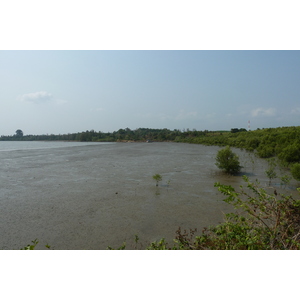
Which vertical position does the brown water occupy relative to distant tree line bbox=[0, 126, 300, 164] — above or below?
below

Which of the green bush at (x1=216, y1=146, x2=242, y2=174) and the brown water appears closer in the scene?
the brown water

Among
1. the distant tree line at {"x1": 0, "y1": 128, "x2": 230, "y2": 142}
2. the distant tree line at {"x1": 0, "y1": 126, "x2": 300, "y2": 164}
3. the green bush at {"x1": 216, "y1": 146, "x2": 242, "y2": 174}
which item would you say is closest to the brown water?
the green bush at {"x1": 216, "y1": 146, "x2": 242, "y2": 174}

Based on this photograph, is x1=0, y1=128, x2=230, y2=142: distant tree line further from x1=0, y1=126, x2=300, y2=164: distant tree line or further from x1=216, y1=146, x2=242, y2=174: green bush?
x1=216, y1=146, x2=242, y2=174: green bush

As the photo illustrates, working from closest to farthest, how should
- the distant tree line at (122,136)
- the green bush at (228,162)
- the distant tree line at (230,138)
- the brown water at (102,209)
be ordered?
the brown water at (102,209) → the green bush at (228,162) → the distant tree line at (230,138) → the distant tree line at (122,136)

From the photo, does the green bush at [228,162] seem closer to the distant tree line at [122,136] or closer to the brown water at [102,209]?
the brown water at [102,209]

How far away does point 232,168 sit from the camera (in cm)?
1273

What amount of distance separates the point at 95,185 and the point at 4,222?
4.36 meters

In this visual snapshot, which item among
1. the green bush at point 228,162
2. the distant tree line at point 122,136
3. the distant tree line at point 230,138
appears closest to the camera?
the green bush at point 228,162

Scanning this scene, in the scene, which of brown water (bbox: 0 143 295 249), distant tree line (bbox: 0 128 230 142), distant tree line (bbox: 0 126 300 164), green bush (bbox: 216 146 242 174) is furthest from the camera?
distant tree line (bbox: 0 128 230 142)

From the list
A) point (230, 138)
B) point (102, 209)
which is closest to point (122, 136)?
point (230, 138)

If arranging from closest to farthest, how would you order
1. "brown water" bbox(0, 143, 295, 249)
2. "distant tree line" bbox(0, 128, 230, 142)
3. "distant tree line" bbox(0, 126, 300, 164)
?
"brown water" bbox(0, 143, 295, 249), "distant tree line" bbox(0, 126, 300, 164), "distant tree line" bbox(0, 128, 230, 142)

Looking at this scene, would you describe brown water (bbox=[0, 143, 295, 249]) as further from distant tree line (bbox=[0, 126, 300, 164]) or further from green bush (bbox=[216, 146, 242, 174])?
distant tree line (bbox=[0, 126, 300, 164])

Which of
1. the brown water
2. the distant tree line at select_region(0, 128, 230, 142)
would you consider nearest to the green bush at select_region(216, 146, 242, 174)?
the brown water

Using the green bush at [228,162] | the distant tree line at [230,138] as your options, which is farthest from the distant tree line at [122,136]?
the green bush at [228,162]
